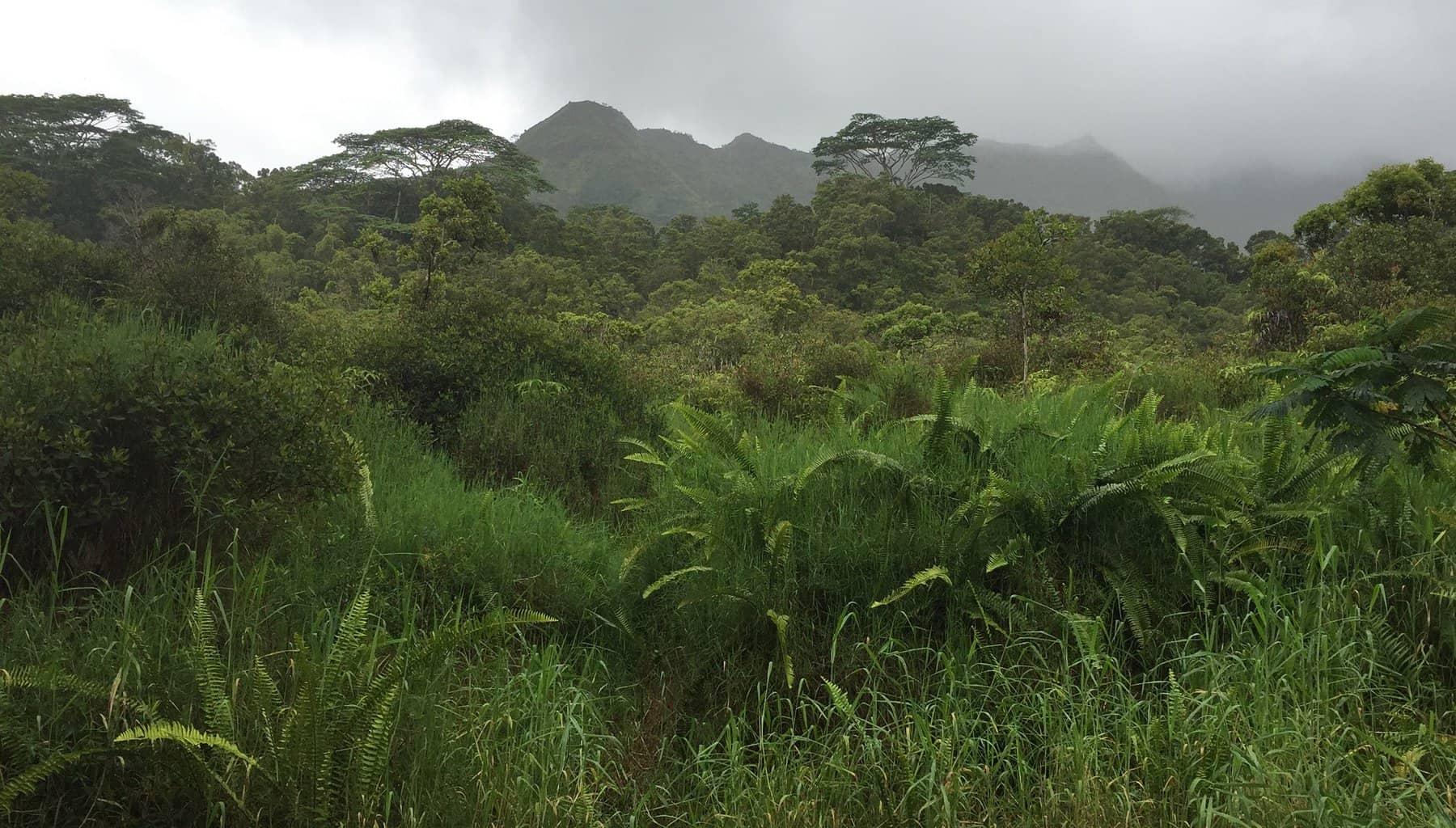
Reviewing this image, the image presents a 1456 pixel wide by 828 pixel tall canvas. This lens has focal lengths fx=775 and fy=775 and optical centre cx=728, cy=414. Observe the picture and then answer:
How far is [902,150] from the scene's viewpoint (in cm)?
4378

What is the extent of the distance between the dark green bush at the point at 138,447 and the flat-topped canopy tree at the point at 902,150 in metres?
42.6

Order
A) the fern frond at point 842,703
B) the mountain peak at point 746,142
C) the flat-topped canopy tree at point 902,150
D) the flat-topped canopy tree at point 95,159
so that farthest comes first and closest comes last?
the mountain peak at point 746,142 → the flat-topped canopy tree at point 902,150 → the flat-topped canopy tree at point 95,159 → the fern frond at point 842,703

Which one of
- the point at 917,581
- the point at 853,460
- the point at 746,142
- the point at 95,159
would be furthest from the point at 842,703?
the point at 746,142

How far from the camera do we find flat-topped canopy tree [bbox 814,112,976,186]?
141ft

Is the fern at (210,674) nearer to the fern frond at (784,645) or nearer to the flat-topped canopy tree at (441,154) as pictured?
the fern frond at (784,645)

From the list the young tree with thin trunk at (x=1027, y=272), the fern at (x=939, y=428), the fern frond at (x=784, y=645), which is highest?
the young tree with thin trunk at (x=1027, y=272)

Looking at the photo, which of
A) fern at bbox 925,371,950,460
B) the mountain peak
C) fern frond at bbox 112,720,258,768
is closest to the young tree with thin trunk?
fern at bbox 925,371,950,460

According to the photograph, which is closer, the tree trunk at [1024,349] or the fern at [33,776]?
the fern at [33,776]

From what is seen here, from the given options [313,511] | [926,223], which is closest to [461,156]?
[926,223]

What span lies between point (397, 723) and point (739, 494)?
2011 millimetres

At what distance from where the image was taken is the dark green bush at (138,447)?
2.85m

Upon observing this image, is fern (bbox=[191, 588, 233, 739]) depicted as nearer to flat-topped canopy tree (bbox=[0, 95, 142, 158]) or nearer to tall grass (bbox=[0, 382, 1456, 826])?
tall grass (bbox=[0, 382, 1456, 826])

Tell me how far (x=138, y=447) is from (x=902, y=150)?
45063mm

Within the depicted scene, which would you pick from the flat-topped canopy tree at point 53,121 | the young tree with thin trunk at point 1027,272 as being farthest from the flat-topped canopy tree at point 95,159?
the young tree with thin trunk at point 1027,272
